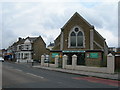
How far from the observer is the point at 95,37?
3703cm

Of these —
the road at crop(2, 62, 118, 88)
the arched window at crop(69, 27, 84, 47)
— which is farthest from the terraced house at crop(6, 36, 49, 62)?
the road at crop(2, 62, 118, 88)

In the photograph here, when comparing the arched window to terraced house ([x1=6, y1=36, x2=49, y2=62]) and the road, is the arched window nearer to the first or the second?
the road

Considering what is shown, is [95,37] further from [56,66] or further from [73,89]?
[73,89]

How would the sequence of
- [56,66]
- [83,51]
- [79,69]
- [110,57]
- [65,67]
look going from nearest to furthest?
[110,57], [79,69], [65,67], [56,66], [83,51]

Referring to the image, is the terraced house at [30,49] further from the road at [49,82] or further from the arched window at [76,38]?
the road at [49,82]

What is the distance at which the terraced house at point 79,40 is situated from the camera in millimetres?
35656

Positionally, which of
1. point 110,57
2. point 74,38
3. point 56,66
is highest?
point 74,38

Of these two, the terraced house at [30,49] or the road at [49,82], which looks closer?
the road at [49,82]

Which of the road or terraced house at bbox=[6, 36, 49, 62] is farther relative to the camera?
terraced house at bbox=[6, 36, 49, 62]

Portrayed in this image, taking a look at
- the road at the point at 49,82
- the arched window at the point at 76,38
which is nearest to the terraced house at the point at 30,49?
the arched window at the point at 76,38

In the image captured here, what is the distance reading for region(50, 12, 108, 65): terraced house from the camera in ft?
117

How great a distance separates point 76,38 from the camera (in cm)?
3794

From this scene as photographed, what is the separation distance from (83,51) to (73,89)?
2522cm

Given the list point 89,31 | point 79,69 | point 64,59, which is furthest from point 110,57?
point 89,31
